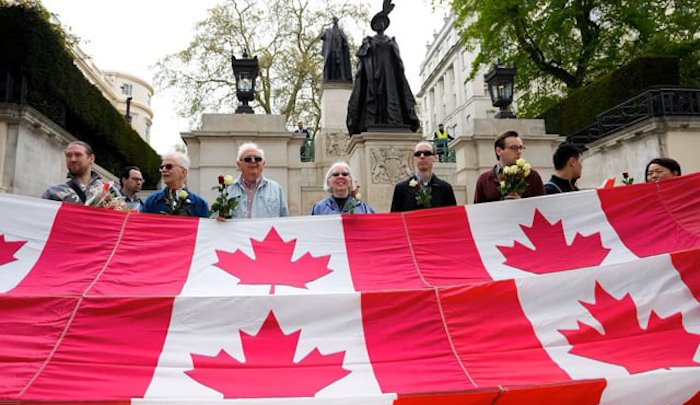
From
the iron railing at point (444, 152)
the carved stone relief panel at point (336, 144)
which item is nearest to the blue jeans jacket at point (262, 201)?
the carved stone relief panel at point (336, 144)

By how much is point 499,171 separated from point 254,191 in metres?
2.20

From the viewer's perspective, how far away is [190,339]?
2951mm

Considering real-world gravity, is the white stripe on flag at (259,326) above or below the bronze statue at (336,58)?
below

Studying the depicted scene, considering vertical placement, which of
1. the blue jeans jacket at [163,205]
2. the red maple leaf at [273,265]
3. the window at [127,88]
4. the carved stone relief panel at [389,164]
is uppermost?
the window at [127,88]

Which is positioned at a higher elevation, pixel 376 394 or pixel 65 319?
pixel 65 319

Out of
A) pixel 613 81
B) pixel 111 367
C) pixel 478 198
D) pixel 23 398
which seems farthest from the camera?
pixel 613 81

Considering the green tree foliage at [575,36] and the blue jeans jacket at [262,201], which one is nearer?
the blue jeans jacket at [262,201]

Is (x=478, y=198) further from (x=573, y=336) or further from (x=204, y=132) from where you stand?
(x=204, y=132)

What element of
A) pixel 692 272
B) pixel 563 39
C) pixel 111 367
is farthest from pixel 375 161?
pixel 563 39

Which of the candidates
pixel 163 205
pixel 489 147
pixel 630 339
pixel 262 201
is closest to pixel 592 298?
pixel 630 339

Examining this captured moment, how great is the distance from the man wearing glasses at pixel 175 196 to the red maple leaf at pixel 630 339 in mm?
3009

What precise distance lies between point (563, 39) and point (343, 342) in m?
22.7

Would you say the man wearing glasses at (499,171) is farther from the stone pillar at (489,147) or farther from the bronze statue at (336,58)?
the bronze statue at (336,58)

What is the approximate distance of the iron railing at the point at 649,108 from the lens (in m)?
12.9
